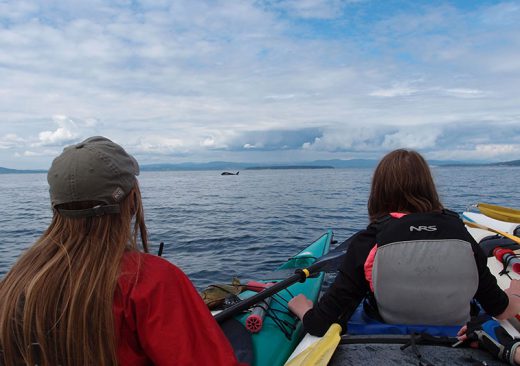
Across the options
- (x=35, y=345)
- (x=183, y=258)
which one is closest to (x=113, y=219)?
(x=35, y=345)

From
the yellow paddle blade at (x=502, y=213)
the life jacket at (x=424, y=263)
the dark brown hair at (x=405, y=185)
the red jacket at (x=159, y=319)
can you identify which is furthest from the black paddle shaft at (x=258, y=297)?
the yellow paddle blade at (x=502, y=213)

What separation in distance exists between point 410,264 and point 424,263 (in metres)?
0.08

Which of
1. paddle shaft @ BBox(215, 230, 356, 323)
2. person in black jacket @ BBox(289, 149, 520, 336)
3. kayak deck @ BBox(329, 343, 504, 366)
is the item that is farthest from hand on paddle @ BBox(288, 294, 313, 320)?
kayak deck @ BBox(329, 343, 504, 366)

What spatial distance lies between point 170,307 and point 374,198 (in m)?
1.68

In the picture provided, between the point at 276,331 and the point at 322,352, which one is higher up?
the point at 322,352

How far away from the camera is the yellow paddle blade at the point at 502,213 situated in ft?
23.4

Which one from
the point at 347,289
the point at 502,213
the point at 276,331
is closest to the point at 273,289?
the point at 276,331

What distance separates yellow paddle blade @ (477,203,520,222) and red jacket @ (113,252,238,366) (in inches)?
287

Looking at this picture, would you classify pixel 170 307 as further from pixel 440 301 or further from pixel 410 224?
pixel 440 301

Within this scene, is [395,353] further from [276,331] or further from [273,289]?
[273,289]

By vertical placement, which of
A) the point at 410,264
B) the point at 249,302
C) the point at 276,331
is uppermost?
the point at 410,264

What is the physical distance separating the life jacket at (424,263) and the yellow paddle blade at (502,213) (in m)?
5.65

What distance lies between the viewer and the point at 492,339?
203cm

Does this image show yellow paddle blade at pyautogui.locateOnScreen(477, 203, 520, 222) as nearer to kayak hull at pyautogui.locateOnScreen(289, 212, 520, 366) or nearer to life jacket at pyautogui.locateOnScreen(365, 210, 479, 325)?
kayak hull at pyautogui.locateOnScreen(289, 212, 520, 366)
